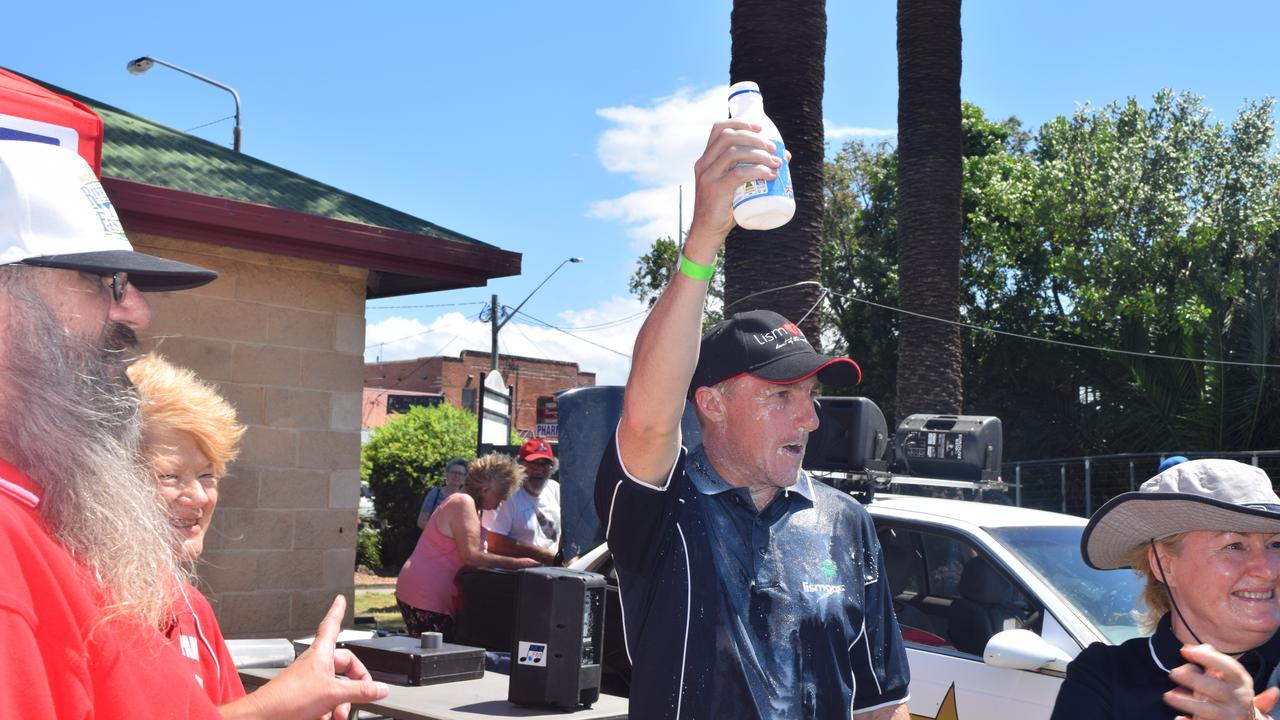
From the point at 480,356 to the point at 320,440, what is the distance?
5124 centimetres

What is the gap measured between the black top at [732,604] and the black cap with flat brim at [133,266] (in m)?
1.12

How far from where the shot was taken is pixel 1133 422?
2147 cm

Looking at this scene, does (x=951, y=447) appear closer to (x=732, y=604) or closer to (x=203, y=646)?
(x=732, y=604)

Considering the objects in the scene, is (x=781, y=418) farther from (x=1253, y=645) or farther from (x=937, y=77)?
(x=937, y=77)

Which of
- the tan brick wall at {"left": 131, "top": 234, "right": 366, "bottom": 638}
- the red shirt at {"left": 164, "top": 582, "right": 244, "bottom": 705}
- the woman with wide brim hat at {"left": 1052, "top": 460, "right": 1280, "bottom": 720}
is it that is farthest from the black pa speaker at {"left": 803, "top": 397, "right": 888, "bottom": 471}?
the red shirt at {"left": 164, "top": 582, "right": 244, "bottom": 705}

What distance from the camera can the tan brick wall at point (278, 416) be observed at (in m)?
6.68

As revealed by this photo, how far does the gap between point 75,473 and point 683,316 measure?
131cm

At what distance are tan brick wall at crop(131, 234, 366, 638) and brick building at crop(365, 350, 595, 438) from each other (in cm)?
4516

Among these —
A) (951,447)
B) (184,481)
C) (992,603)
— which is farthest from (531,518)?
(184,481)

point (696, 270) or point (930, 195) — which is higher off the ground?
point (930, 195)

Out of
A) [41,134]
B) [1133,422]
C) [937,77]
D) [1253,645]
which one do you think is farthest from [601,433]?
[1133,422]

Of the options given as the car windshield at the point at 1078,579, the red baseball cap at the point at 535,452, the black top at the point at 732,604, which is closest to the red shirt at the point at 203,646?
the black top at the point at 732,604

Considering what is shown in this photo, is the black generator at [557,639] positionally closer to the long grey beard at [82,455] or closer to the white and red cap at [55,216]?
the long grey beard at [82,455]

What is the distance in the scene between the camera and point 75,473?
1.39 metres
